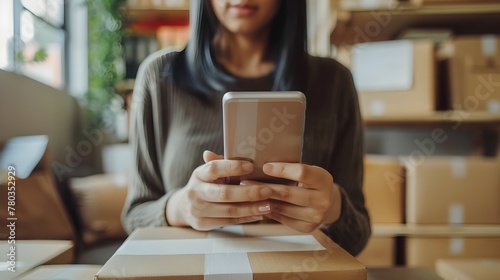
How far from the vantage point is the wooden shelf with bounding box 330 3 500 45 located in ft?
4.25

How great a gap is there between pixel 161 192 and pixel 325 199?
32cm

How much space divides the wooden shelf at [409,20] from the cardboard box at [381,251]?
2.17 feet

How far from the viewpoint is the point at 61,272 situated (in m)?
0.40

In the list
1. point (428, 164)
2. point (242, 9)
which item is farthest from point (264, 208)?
point (428, 164)

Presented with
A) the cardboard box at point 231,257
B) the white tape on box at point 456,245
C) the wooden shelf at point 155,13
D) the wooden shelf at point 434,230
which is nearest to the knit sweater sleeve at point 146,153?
the cardboard box at point 231,257

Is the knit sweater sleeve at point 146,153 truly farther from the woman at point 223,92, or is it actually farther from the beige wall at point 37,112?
the beige wall at point 37,112

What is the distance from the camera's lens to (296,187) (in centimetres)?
40

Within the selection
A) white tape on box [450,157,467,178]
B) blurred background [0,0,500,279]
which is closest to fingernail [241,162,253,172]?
blurred background [0,0,500,279]

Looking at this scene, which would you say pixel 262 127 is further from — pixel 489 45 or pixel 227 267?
pixel 489 45

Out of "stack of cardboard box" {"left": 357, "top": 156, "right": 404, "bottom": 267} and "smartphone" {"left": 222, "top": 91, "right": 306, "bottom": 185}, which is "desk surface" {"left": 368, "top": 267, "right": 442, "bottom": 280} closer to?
"smartphone" {"left": 222, "top": 91, "right": 306, "bottom": 185}

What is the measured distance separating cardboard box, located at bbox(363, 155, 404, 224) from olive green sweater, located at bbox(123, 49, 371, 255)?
662 mm

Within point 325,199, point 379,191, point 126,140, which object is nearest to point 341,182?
point 325,199

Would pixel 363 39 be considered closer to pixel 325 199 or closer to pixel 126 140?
pixel 126 140

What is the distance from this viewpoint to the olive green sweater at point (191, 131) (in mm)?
598
